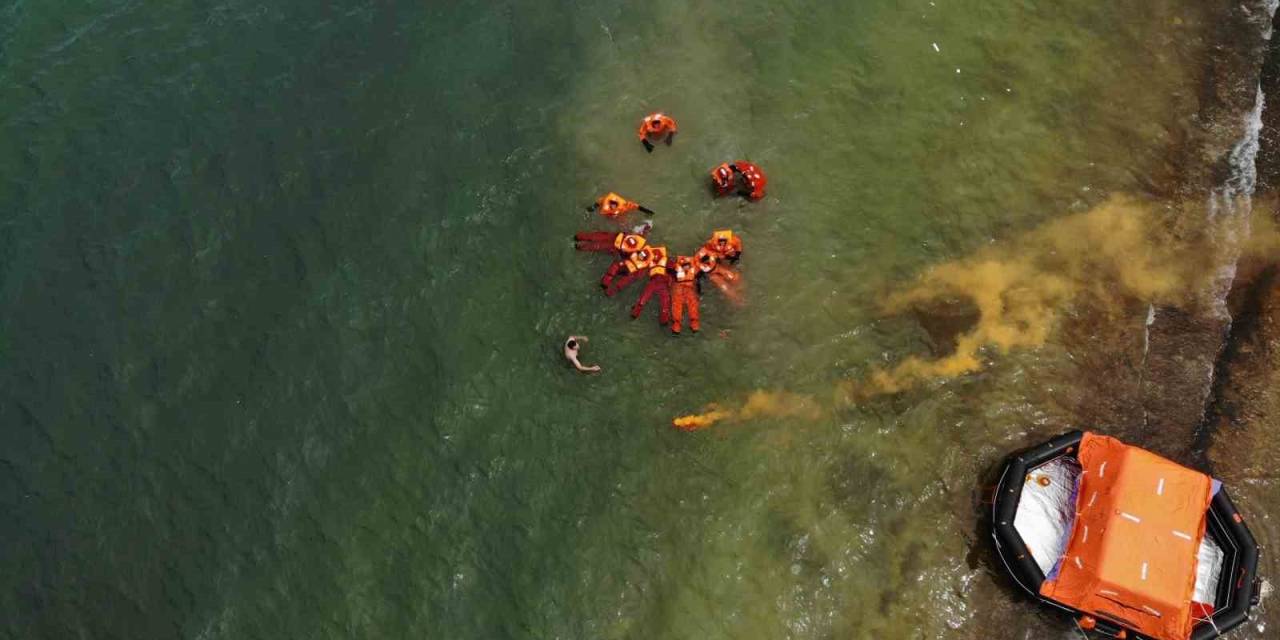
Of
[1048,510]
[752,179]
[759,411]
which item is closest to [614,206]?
[752,179]

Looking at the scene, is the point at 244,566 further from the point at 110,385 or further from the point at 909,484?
the point at 909,484

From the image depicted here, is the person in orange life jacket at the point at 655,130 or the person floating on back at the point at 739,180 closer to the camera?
the person floating on back at the point at 739,180

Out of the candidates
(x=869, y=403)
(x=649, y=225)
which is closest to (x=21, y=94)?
(x=649, y=225)

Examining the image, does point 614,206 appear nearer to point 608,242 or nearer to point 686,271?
point 608,242

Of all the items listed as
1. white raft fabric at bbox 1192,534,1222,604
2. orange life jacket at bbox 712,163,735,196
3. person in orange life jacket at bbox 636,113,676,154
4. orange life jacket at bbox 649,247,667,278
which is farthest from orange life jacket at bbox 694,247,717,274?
white raft fabric at bbox 1192,534,1222,604

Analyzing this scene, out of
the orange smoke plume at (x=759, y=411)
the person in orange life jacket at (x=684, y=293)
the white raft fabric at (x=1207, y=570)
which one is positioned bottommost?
the white raft fabric at (x=1207, y=570)

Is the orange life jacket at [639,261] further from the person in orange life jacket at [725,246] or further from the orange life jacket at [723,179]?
the orange life jacket at [723,179]

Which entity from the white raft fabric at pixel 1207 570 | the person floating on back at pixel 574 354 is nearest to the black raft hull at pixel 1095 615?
the white raft fabric at pixel 1207 570
